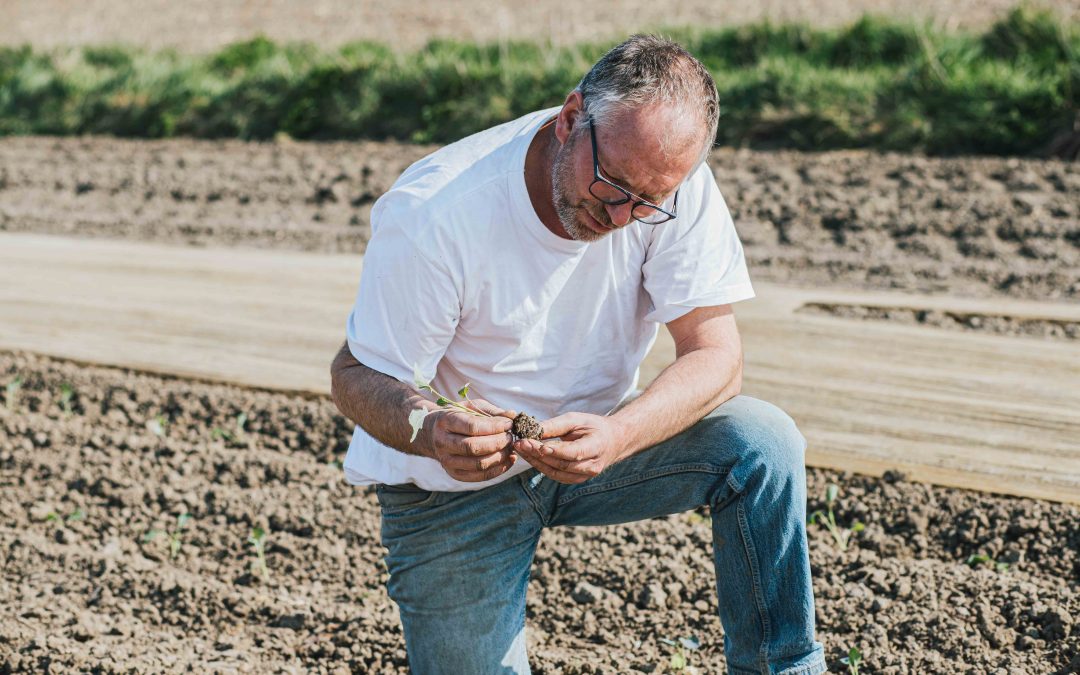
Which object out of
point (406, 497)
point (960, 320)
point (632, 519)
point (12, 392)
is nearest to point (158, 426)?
point (12, 392)

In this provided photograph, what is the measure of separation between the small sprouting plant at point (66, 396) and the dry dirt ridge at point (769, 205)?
5.96 ft

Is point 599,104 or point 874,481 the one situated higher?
point 599,104

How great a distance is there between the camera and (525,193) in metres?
2.21

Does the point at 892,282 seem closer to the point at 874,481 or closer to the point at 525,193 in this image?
the point at 874,481

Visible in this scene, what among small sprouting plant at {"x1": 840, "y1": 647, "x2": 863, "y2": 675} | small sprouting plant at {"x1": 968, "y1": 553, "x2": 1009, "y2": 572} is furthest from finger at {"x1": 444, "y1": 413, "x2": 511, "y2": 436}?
small sprouting plant at {"x1": 968, "y1": 553, "x2": 1009, "y2": 572}

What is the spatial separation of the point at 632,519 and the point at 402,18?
10289 mm

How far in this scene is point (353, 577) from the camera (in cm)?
308

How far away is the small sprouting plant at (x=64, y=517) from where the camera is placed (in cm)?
337

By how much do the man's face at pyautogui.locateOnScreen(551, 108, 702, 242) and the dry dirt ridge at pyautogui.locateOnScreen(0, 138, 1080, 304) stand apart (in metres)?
2.98

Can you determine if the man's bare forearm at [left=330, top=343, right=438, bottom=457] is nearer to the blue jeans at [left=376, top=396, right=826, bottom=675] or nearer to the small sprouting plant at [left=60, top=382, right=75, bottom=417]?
the blue jeans at [left=376, top=396, right=826, bottom=675]

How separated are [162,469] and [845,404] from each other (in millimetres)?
2186

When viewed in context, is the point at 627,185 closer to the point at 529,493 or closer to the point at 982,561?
the point at 529,493

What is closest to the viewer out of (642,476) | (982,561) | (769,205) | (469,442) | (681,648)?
(469,442)

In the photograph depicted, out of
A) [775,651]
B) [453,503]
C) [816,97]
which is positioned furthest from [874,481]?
[816,97]
